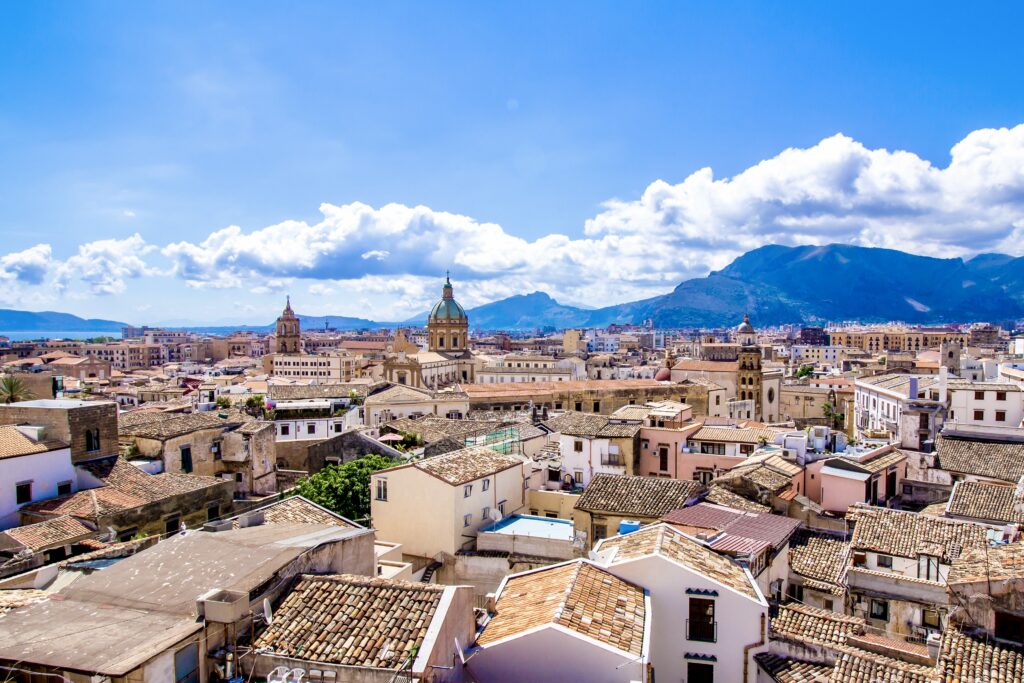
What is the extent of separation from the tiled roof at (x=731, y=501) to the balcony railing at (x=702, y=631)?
9433 mm

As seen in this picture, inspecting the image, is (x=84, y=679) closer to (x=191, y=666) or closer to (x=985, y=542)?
(x=191, y=666)

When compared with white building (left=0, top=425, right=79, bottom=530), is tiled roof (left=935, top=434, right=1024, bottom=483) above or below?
below

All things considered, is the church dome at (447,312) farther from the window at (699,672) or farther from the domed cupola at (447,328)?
the window at (699,672)

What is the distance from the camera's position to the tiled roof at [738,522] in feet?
61.3

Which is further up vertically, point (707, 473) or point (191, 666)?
point (191, 666)

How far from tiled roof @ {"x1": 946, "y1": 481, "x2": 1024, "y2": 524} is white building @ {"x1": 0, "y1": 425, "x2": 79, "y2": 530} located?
95.2ft

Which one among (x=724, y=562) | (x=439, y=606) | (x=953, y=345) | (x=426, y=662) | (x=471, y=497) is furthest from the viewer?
(x=953, y=345)

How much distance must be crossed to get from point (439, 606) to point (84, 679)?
181 inches

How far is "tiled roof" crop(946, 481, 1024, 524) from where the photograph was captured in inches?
883

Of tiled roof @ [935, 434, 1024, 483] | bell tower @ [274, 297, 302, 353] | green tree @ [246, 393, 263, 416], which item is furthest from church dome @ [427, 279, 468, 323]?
tiled roof @ [935, 434, 1024, 483]

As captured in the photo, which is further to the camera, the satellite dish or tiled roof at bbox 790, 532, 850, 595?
tiled roof at bbox 790, 532, 850, 595

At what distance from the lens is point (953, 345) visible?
7612 centimetres

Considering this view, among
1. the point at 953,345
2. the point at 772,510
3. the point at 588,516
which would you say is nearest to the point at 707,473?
the point at 772,510

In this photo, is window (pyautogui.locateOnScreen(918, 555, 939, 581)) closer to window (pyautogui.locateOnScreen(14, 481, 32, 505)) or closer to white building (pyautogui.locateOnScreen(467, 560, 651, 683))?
white building (pyautogui.locateOnScreen(467, 560, 651, 683))
